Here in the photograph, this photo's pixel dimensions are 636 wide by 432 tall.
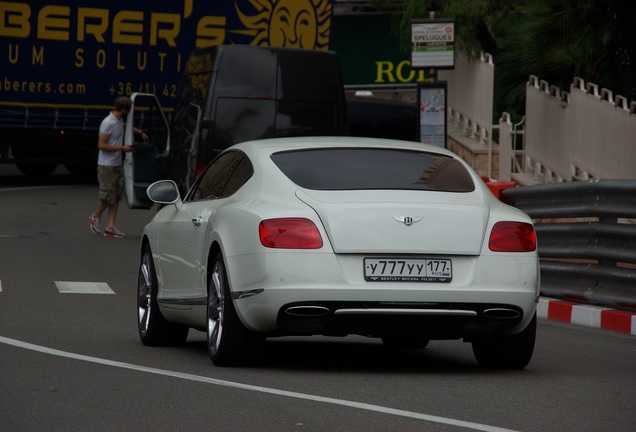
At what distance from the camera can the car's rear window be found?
8.95 metres

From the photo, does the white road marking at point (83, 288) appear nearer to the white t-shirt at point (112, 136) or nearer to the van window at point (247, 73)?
the van window at point (247, 73)

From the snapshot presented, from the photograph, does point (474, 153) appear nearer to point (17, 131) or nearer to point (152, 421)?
point (17, 131)

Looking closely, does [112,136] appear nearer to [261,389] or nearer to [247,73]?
[247,73]

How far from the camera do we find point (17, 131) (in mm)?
29453

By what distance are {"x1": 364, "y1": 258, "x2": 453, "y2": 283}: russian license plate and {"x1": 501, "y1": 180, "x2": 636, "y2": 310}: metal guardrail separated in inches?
162

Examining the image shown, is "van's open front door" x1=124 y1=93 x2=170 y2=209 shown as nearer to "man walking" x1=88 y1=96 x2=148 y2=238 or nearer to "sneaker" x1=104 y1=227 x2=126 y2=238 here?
"man walking" x1=88 y1=96 x2=148 y2=238

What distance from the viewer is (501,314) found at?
339 inches

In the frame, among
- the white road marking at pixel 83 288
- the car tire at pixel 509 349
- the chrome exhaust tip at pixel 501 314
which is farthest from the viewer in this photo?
the white road marking at pixel 83 288

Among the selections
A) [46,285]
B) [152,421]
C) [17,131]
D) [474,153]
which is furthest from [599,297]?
[17,131]

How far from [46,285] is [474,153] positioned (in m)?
13.3

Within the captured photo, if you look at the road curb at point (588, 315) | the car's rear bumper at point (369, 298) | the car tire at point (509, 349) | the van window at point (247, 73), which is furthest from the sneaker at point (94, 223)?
the car's rear bumper at point (369, 298)

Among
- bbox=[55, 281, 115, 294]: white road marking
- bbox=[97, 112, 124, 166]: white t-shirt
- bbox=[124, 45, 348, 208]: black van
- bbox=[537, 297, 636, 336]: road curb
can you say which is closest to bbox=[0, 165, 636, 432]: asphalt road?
bbox=[537, 297, 636, 336]: road curb

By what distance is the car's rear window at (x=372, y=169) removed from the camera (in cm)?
895

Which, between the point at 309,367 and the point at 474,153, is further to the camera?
the point at 474,153
